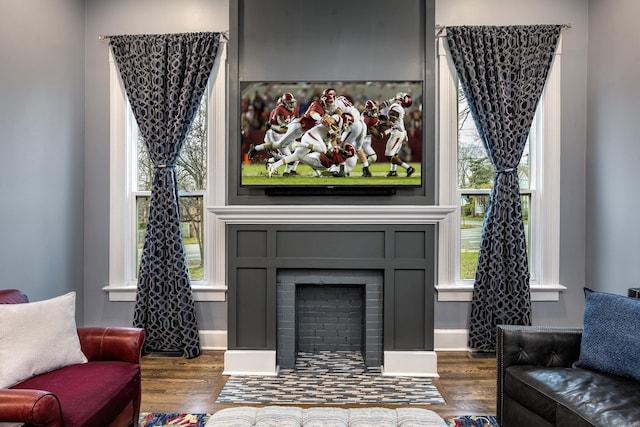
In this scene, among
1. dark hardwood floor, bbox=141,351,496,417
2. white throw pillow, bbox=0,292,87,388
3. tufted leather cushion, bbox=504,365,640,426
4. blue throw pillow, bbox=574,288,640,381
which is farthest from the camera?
dark hardwood floor, bbox=141,351,496,417

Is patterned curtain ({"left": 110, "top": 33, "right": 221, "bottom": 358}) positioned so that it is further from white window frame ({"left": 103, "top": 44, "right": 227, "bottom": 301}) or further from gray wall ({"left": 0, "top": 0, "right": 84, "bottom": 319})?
gray wall ({"left": 0, "top": 0, "right": 84, "bottom": 319})

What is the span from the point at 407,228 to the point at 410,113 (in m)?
0.91

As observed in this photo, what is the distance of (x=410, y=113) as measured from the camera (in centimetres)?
343

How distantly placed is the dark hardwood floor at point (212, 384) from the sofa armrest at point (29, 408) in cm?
116

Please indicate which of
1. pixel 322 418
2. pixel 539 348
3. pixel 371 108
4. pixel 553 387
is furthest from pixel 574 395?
pixel 371 108

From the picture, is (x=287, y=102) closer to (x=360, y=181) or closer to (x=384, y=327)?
(x=360, y=181)

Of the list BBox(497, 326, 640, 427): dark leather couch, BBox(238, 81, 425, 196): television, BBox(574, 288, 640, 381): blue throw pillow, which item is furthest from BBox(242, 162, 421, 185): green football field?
BBox(574, 288, 640, 381): blue throw pillow

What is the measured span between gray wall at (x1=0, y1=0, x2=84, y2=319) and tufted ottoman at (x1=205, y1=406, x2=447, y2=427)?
7.11 feet

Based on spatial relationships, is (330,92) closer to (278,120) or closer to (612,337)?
(278,120)

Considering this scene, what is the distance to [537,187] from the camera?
3.94 meters

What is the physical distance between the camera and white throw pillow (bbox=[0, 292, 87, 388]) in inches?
81.1

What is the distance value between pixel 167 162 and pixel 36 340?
195 cm

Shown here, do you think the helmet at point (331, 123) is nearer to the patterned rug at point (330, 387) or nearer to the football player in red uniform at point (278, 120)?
the football player in red uniform at point (278, 120)

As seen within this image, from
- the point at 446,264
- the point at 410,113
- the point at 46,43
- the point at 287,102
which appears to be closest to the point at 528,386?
the point at 446,264
